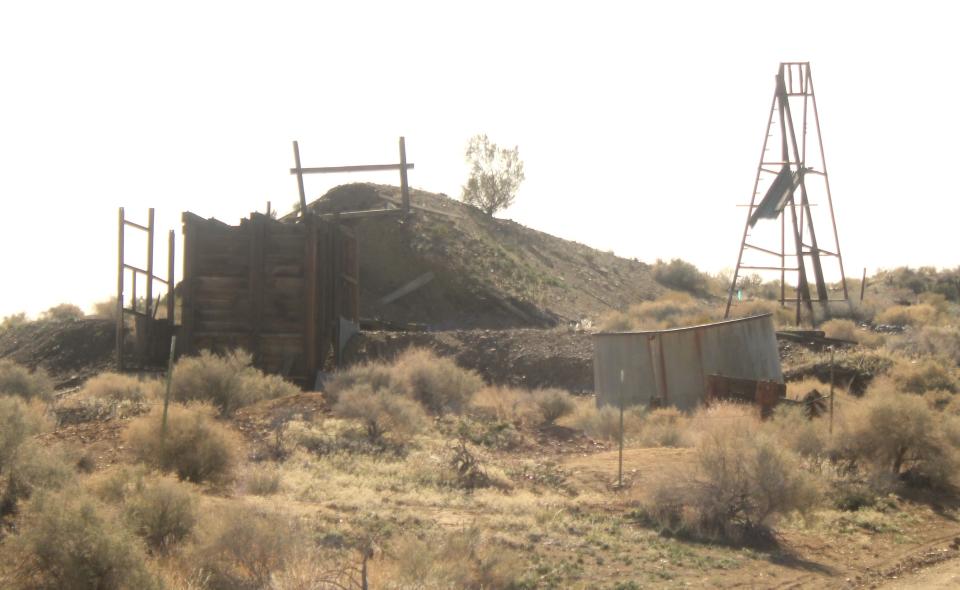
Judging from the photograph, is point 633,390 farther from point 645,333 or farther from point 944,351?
point 944,351

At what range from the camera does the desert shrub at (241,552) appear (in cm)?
923

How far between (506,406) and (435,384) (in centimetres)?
168

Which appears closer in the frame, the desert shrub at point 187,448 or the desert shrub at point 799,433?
the desert shrub at point 187,448

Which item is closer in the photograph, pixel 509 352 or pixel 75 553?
pixel 75 553

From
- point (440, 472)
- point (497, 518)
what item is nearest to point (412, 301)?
point (440, 472)

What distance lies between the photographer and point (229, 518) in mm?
9703

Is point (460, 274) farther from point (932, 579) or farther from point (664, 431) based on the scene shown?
point (932, 579)

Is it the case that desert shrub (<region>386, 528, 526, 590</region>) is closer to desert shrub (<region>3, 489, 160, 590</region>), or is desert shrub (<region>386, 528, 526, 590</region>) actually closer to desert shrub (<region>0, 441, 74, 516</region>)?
desert shrub (<region>3, 489, 160, 590</region>)

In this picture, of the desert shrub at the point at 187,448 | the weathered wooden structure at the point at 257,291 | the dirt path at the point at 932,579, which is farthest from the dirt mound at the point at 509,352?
the dirt path at the point at 932,579

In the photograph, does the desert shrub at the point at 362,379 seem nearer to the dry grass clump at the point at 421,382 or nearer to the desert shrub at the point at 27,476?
the dry grass clump at the point at 421,382

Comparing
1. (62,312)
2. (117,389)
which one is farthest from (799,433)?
(62,312)

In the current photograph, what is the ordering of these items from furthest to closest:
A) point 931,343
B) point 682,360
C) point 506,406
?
point 931,343 < point 506,406 < point 682,360

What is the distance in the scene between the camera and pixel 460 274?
149ft

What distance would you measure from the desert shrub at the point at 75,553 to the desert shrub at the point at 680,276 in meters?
52.9
